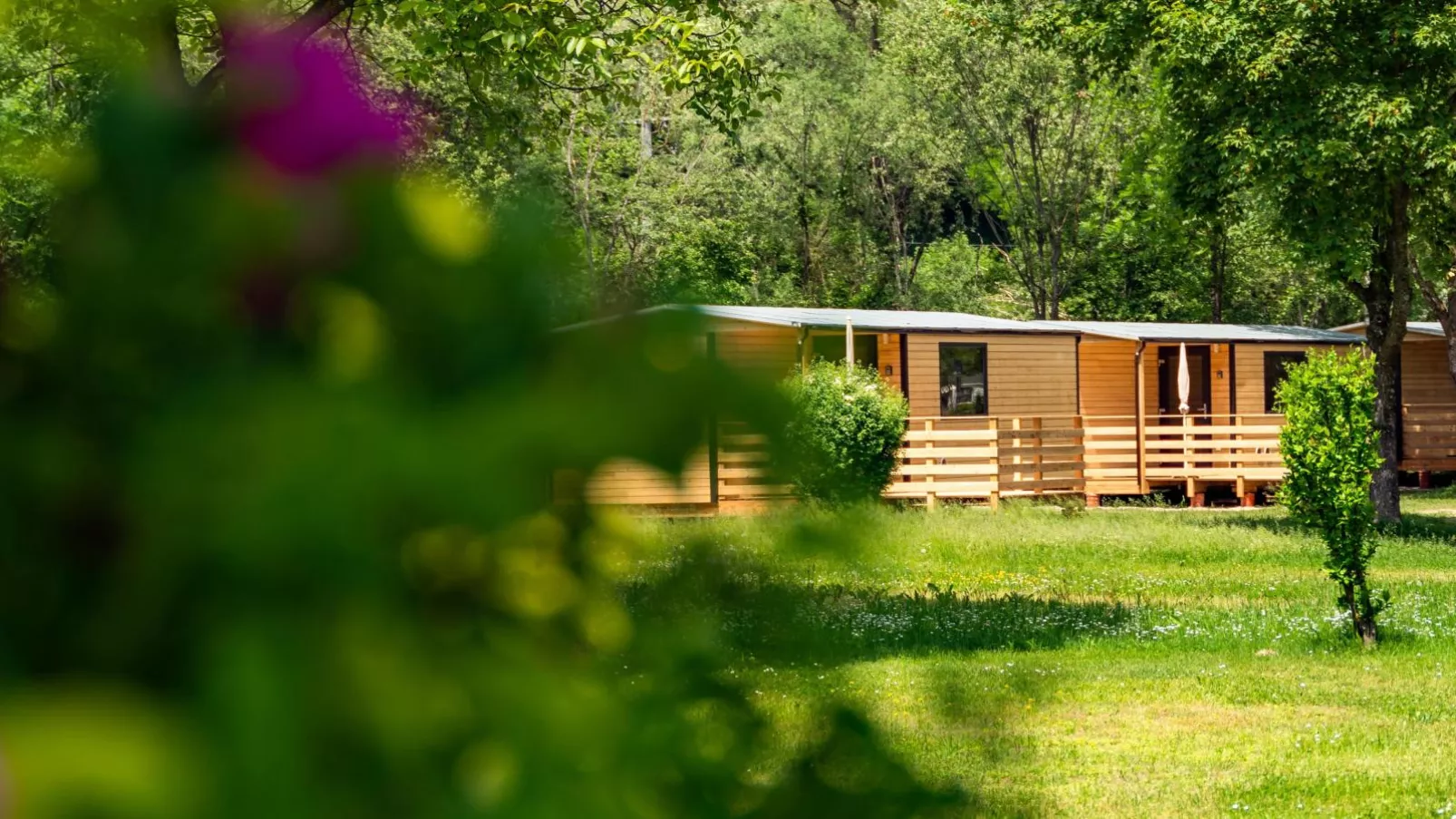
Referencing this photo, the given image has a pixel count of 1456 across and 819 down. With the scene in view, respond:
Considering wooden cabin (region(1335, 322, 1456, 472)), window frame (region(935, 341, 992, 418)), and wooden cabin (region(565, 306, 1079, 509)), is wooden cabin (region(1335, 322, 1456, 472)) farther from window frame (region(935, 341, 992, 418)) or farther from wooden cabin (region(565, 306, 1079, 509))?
window frame (region(935, 341, 992, 418))

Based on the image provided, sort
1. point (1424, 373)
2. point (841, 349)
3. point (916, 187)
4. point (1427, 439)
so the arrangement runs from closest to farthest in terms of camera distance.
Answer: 1. point (841, 349)
2. point (1427, 439)
3. point (1424, 373)
4. point (916, 187)

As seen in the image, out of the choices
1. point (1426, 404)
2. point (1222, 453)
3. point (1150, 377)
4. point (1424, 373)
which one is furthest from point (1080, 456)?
point (1424, 373)

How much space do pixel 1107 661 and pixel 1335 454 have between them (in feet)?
11.0

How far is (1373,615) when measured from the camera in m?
11.5

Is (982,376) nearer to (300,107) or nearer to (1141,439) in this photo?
(1141,439)

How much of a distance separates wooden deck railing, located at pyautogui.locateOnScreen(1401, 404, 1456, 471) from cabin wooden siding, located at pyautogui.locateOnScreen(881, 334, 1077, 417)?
25.8 feet

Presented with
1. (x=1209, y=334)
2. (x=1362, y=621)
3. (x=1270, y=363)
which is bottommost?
(x=1362, y=621)

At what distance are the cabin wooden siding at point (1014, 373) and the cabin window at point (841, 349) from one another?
285mm

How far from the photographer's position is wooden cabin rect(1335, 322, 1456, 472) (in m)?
31.4

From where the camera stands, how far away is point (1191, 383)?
30.6m

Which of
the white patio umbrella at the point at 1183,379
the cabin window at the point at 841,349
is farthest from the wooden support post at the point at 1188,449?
the cabin window at the point at 841,349

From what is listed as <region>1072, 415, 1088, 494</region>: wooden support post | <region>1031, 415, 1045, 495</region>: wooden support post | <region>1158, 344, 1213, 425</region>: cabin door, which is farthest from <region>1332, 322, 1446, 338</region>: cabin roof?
<region>1031, 415, 1045, 495</region>: wooden support post

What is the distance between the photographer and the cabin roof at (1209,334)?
29062mm

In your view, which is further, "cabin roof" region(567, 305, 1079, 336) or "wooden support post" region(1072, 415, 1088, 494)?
"wooden support post" region(1072, 415, 1088, 494)
